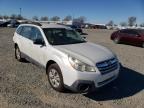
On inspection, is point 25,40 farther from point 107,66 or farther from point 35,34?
point 107,66

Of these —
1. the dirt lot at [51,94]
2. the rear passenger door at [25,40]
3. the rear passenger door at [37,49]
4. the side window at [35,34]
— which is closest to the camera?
the dirt lot at [51,94]

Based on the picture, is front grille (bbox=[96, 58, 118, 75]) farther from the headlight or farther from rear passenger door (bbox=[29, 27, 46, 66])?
rear passenger door (bbox=[29, 27, 46, 66])

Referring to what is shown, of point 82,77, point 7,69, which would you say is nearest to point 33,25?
point 7,69

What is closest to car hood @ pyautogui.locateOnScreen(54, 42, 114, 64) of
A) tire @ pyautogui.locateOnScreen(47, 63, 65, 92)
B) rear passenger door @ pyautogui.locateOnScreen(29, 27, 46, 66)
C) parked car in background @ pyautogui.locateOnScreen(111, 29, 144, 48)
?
tire @ pyautogui.locateOnScreen(47, 63, 65, 92)

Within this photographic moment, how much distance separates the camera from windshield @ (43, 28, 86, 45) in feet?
20.7

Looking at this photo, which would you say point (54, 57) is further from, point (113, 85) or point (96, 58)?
point (113, 85)

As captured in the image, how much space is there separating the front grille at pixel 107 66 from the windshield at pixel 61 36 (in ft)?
4.80

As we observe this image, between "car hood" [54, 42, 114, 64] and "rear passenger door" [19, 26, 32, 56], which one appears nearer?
"car hood" [54, 42, 114, 64]

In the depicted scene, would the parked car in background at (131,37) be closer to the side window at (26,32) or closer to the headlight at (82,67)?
the side window at (26,32)

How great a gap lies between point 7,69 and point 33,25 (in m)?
1.76

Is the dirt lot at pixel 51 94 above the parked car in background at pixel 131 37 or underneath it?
underneath

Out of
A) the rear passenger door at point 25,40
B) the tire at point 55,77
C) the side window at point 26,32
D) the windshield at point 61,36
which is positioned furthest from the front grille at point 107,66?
the side window at point 26,32

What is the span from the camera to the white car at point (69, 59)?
503 centimetres

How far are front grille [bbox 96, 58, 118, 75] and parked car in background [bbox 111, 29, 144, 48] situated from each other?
12399 millimetres
